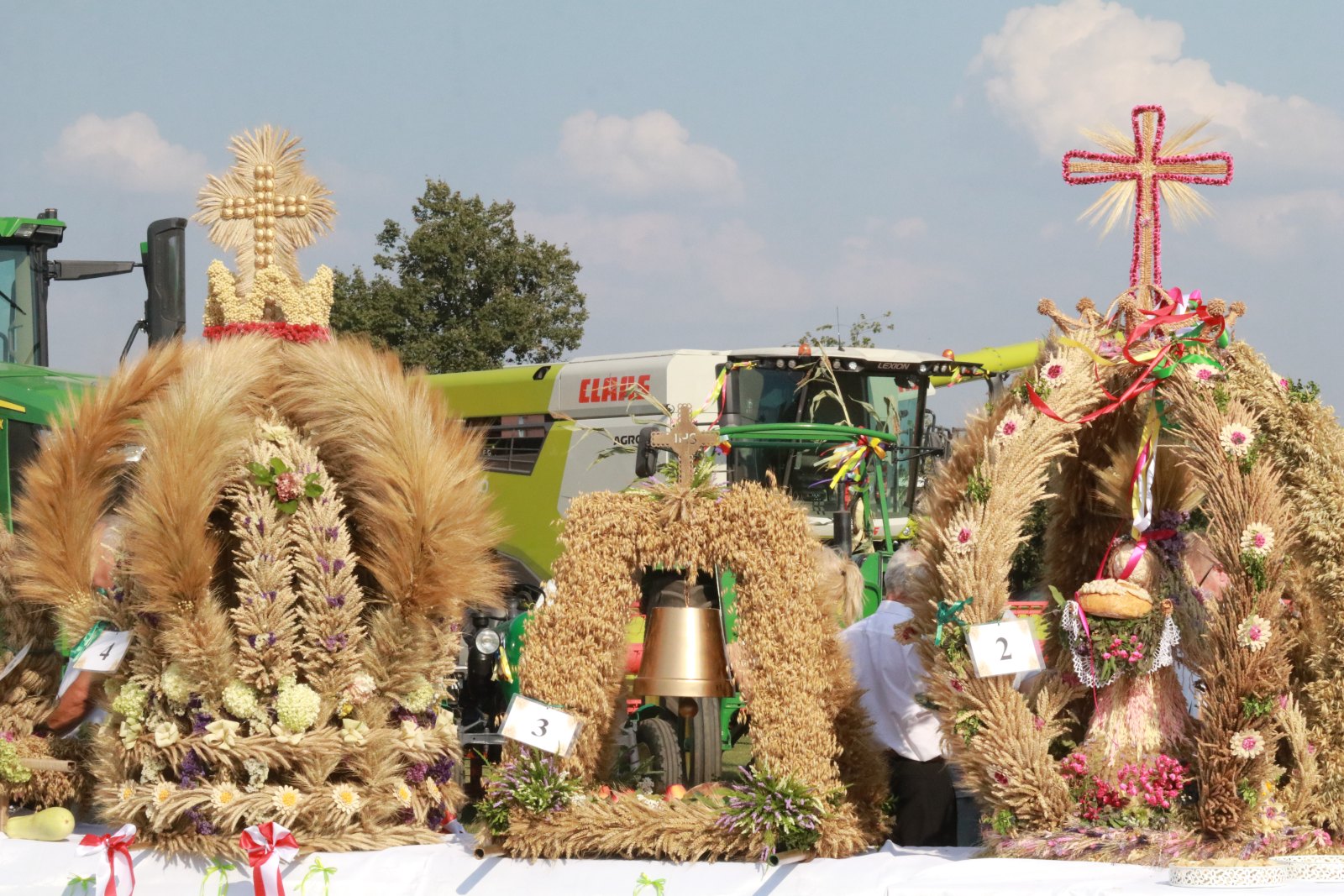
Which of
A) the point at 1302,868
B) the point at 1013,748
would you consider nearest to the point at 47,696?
the point at 1013,748

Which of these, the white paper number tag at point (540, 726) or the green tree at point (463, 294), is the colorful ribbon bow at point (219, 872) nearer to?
the white paper number tag at point (540, 726)

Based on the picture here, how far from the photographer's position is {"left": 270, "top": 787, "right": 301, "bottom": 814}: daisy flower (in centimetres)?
436

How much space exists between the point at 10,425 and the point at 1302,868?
21.5 feet

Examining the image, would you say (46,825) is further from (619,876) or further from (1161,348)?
(1161,348)

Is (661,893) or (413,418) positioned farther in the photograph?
(413,418)

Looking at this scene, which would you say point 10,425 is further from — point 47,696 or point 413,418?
point 413,418

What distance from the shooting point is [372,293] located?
76.0 feet

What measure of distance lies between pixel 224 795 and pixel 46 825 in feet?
3.21

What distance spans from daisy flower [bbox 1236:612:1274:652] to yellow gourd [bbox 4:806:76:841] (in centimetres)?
379

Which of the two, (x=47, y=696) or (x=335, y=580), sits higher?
(x=335, y=580)

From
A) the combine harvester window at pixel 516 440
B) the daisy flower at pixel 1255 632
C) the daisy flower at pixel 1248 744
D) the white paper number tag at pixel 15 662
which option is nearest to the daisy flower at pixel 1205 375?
the daisy flower at pixel 1255 632

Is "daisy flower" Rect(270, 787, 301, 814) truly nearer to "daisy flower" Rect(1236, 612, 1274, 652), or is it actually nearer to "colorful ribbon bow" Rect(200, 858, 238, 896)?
"colorful ribbon bow" Rect(200, 858, 238, 896)

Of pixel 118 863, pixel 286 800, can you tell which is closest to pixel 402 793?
pixel 286 800

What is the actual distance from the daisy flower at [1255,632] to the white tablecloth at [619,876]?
24.3 inches
